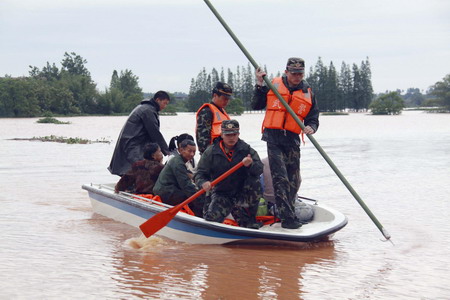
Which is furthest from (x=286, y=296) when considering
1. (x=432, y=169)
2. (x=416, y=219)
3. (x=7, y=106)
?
(x=7, y=106)

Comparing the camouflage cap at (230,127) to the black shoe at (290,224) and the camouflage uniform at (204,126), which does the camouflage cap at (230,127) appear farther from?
the black shoe at (290,224)

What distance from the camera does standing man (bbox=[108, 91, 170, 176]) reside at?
9.10 m

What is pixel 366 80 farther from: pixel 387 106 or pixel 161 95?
pixel 161 95

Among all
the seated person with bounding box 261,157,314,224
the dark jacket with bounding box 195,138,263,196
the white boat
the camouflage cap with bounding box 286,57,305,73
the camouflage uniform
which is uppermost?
the camouflage cap with bounding box 286,57,305,73

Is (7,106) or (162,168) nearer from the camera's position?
(162,168)

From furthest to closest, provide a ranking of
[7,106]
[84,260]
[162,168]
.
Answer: [7,106], [162,168], [84,260]

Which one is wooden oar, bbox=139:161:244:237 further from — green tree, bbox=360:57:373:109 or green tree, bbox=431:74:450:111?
green tree, bbox=431:74:450:111

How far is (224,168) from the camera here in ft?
23.7

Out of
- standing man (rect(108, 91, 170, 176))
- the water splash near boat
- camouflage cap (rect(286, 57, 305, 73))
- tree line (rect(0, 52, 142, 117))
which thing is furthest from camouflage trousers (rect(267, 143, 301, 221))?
tree line (rect(0, 52, 142, 117))

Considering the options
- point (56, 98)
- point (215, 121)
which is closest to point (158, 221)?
point (215, 121)

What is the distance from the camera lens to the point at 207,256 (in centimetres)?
708

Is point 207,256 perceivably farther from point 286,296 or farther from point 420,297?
point 420,297

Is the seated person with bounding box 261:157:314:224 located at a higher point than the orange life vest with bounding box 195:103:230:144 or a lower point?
lower

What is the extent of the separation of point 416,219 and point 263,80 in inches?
148
